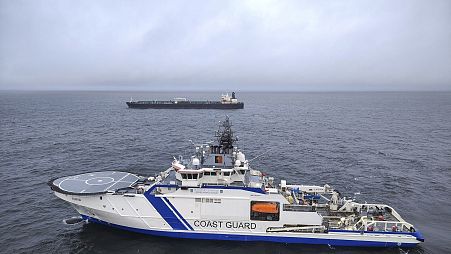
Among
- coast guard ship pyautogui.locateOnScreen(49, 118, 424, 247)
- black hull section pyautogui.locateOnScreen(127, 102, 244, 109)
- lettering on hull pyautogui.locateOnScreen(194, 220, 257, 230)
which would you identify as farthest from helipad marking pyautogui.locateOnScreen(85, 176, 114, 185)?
black hull section pyautogui.locateOnScreen(127, 102, 244, 109)

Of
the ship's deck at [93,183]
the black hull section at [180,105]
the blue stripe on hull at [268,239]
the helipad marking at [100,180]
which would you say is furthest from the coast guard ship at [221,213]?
the black hull section at [180,105]

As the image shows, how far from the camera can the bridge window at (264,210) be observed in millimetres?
22969

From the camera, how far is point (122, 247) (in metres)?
22.5

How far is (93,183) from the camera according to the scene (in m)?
25.0

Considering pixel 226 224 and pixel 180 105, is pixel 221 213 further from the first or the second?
pixel 180 105

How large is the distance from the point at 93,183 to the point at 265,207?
14.1 metres

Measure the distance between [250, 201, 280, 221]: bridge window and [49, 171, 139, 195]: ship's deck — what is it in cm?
1019

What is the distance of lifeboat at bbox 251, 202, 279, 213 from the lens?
22953mm

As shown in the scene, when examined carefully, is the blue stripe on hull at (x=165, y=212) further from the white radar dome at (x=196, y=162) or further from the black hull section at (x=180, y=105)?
the black hull section at (x=180, y=105)

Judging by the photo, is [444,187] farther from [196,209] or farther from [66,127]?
[66,127]

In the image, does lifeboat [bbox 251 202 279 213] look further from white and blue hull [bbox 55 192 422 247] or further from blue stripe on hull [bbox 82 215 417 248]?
blue stripe on hull [bbox 82 215 417 248]

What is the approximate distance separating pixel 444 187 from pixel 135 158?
4148cm

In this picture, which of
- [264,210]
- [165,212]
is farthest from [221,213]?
[165,212]

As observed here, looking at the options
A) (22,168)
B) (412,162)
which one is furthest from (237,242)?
(412,162)
